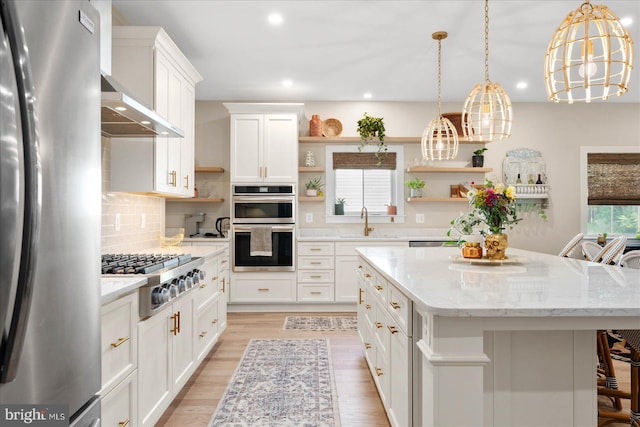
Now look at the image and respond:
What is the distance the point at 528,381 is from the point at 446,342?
1.61 feet

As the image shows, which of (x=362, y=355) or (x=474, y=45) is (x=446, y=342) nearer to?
(x=362, y=355)

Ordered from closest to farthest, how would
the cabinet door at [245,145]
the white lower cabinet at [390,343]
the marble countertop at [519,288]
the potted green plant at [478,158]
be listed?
the marble countertop at [519,288], the white lower cabinet at [390,343], the cabinet door at [245,145], the potted green plant at [478,158]

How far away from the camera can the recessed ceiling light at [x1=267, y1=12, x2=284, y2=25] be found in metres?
3.18

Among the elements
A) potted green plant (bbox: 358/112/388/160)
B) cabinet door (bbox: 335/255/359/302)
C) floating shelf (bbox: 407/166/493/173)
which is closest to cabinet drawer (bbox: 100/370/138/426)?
cabinet door (bbox: 335/255/359/302)

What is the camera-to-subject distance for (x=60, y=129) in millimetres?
933

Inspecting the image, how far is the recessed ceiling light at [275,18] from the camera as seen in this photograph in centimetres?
318

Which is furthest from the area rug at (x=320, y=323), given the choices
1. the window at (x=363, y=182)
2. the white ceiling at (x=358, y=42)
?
the white ceiling at (x=358, y=42)

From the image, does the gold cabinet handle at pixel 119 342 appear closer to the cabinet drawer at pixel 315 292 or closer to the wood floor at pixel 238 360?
the wood floor at pixel 238 360

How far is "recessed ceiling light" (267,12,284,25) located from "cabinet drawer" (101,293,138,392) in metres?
2.40

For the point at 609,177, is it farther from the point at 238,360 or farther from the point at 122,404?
the point at 122,404

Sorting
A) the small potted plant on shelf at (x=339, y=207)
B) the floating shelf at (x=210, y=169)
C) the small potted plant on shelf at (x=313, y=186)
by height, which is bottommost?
the small potted plant on shelf at (x=339, y=207)

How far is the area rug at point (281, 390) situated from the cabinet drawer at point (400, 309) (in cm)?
84

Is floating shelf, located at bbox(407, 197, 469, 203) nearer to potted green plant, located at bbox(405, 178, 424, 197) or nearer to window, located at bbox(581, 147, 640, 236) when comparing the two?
potted green plant, located at bbox(405, 178, 424, 197)

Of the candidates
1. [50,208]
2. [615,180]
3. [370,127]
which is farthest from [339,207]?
[50,208]
